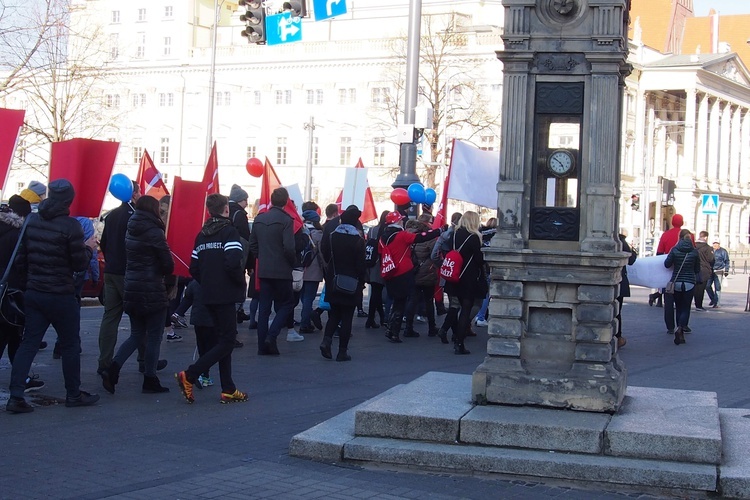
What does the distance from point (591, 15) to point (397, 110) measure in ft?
163

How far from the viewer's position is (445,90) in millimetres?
58219

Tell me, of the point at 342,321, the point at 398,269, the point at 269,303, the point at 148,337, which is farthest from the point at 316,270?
the point at 148,337

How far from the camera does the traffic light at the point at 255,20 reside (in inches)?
790

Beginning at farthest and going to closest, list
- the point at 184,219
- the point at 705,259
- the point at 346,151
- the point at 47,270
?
the point at 346,151 → the point at 705,259 → the point at 184,219 → the point at 47,270

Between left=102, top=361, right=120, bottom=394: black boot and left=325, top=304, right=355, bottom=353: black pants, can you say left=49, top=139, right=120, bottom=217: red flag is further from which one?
left=325, top=304, right=355, bottom=353: black pants

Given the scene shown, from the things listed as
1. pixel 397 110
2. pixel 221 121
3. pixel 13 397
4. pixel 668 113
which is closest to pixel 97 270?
pixel 13 397

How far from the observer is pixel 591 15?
8305 millimetres

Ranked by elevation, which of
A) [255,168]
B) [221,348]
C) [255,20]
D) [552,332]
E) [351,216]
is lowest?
[221,348]

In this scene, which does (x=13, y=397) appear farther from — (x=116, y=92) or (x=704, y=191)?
(x=704, y=191)

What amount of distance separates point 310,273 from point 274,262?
2515mm

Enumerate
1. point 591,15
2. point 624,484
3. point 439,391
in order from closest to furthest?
point 624,484 < point 591,15 < point 439,391

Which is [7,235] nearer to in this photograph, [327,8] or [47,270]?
Answer: [47,270]

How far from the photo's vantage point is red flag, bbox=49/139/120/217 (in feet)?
34.8

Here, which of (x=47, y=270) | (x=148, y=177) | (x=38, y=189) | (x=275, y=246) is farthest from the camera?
(x=148, y=177)
